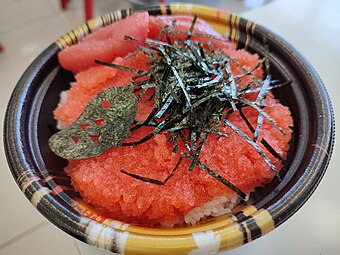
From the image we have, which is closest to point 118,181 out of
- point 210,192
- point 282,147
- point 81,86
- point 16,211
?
point 210,192

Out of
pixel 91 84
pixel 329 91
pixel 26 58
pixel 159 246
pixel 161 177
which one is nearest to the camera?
pixel 159 246

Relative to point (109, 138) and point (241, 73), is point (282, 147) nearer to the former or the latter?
point (241, 73)

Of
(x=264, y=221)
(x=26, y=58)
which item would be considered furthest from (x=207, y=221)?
(x=26, y=58)

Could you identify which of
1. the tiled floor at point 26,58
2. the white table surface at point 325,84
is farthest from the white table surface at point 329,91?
the tiled floor at point 26,58

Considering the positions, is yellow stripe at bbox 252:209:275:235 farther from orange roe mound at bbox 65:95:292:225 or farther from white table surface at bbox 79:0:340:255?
white table surface at bbox 79:0:340:255

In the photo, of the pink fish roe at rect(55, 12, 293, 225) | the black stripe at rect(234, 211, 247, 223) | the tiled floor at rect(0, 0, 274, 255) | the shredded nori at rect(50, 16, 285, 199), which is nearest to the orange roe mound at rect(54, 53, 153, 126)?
the shredded nori at rect(50, 16, 285, 199)

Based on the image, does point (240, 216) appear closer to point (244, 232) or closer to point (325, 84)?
point (244, 232)

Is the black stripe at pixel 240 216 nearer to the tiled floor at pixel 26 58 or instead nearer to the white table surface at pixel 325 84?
the white table surface at pixel 325 84
